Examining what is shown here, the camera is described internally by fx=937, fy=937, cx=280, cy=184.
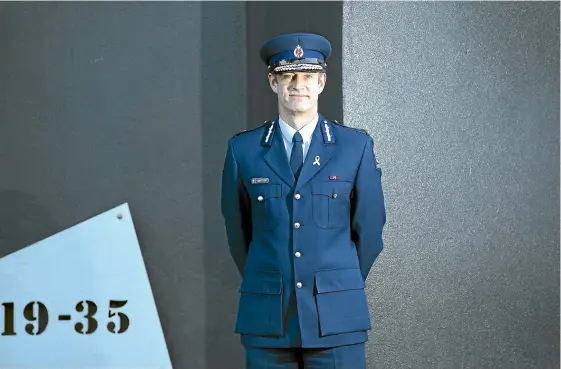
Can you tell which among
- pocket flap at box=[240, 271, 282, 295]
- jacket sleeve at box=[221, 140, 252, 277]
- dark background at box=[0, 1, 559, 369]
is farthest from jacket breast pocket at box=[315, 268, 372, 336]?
dark background at box=[0, 1, 559, 369]

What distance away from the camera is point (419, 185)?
11.2ft

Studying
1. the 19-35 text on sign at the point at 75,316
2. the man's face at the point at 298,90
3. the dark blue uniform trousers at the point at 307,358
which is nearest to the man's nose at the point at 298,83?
the man's face at the point at 298,90

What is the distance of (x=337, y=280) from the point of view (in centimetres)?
248

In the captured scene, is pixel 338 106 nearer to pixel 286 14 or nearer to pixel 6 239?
pixel 286 14

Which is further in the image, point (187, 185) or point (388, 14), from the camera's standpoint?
point (187, 185)

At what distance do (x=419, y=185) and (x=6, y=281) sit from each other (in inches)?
65.8

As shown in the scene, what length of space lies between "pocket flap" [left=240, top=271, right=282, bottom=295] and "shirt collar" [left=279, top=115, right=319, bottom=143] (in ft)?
1.22

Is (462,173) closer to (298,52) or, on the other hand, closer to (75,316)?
(298,52)

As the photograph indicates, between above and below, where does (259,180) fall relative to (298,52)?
below

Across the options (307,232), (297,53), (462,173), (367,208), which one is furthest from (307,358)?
(462,173)

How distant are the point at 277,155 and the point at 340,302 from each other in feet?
1.41

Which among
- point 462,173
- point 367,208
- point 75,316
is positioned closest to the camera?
point 367,208

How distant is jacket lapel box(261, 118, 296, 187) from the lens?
2506 millimetres

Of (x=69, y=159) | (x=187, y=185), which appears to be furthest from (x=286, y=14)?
(x=69, y=159)
